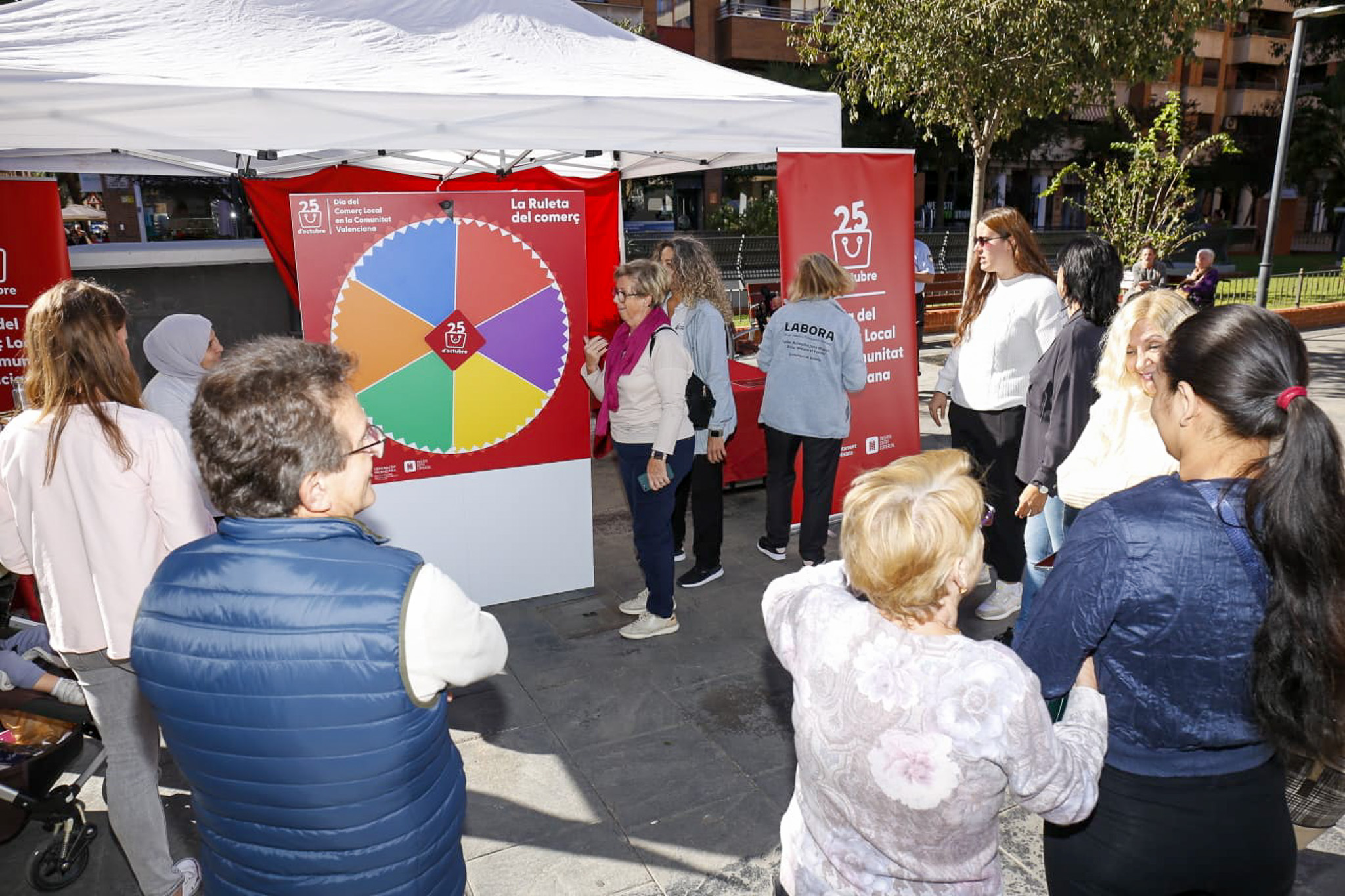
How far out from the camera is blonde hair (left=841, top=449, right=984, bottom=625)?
4.65 feet

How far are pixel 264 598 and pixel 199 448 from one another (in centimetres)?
30

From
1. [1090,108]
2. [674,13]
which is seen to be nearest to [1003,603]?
[674,13]

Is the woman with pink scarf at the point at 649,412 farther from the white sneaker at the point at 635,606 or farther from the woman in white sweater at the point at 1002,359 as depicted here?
the woman in white sweater at the point at 1002,359

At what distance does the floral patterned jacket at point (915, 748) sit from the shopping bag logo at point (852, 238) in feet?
13.5

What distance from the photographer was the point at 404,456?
14.1 feet

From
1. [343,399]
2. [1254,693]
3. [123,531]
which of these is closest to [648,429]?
[123,531]

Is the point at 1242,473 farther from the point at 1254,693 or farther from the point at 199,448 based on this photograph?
the point at 199,448

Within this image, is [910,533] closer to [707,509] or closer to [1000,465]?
[1000,465]

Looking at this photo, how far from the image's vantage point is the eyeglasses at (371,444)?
1.61 meters

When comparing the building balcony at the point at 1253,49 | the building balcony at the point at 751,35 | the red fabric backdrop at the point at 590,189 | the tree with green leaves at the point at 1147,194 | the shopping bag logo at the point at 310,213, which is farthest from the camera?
the building balcony at the point at 1253,49

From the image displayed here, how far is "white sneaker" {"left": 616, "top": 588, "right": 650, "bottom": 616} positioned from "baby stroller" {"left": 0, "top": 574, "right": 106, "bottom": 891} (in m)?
2.39

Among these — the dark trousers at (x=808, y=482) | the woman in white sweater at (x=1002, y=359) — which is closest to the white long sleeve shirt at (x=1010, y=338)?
the woman in white sweater at (x=1002, y=359)

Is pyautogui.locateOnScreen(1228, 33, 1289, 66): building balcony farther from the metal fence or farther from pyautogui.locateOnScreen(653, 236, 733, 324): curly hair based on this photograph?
pyautogui.locateOnScreen(653, 236, 733, 324): curly hair

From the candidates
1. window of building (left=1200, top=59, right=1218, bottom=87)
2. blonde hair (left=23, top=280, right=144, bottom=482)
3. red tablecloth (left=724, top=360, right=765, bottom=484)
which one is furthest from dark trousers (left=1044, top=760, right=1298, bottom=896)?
window of building (left=1200, top=59, right=1218, bottom=87)
